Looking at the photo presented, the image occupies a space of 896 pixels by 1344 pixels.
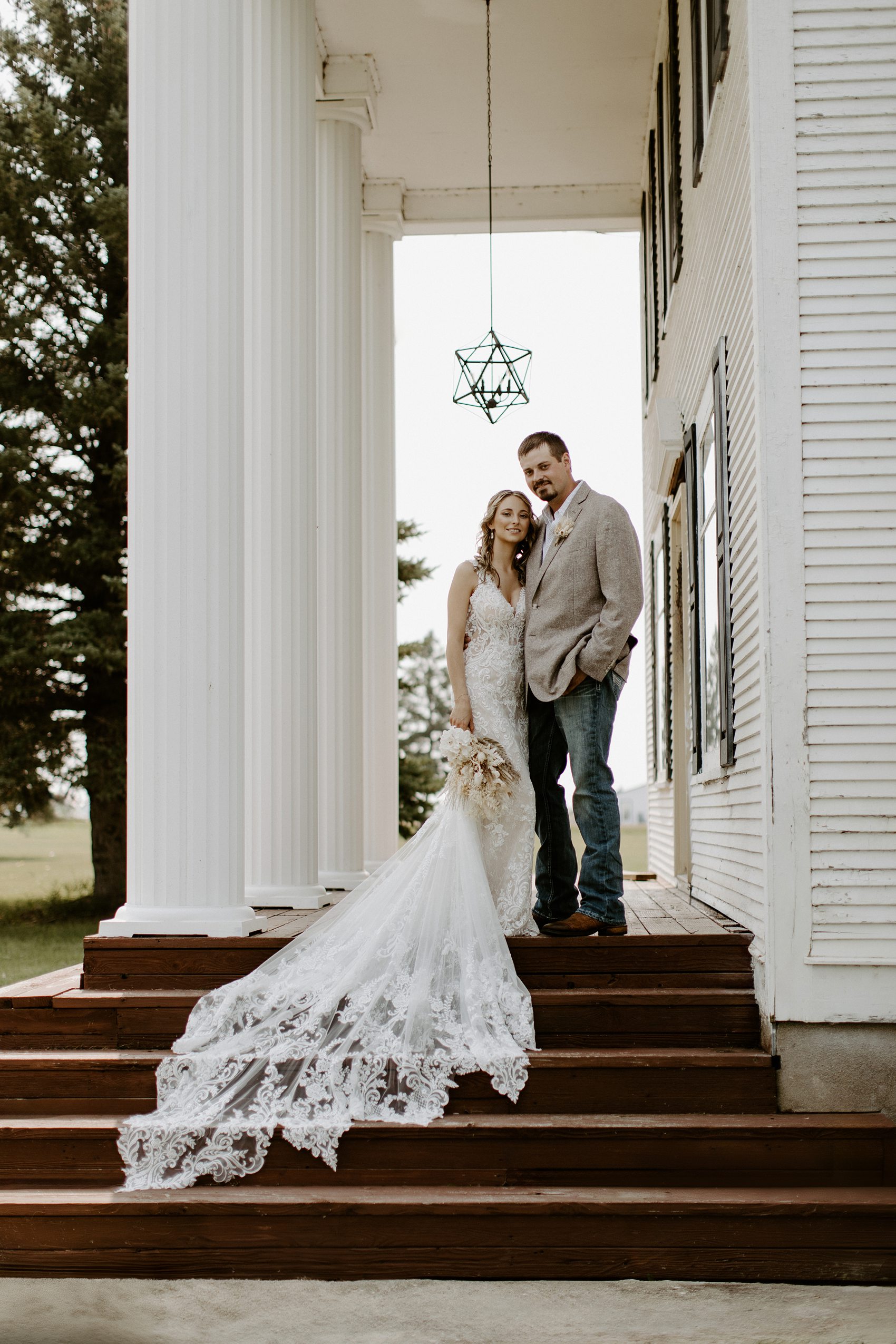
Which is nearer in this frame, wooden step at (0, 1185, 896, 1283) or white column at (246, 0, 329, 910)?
wooden step at (0, 1185, 896, 1283)

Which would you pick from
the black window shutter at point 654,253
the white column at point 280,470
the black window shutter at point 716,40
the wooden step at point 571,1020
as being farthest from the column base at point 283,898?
the black window shutter at point 654,253

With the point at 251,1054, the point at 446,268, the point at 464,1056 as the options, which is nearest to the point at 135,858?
the point at 251,1054

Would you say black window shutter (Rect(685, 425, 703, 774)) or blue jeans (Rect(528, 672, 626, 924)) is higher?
black window shutter (Rect(685, 425, 703, 774))

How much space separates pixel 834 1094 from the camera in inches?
184

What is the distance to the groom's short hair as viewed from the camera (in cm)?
571

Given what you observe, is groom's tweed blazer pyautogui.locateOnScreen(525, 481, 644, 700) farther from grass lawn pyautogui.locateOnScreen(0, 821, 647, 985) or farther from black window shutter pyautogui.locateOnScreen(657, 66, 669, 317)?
grass lawn pyautogui.locateOnScreen(0, 821, 647, 985)

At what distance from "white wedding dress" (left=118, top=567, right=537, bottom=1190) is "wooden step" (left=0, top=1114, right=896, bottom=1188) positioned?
87 millimetres

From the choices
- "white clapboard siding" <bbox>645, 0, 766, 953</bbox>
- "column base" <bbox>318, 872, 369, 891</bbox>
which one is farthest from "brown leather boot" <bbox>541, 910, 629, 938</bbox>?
"column base" <bbox>318, 872, 369, 891</bbox>

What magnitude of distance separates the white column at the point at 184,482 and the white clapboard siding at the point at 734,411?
2.15 metres

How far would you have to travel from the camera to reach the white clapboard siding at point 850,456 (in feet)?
15.5

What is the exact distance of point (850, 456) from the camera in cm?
485

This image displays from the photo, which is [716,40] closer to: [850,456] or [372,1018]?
[850,456]

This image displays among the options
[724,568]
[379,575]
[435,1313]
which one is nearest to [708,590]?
[724,568]

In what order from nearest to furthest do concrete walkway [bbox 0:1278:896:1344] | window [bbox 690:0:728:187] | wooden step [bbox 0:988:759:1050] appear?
1. concrete walkway [bbox 0:1278:896:1344]
2. wooden step [bbox 0:988:759:1050]
3. window [bbox 690:0:728:187]
